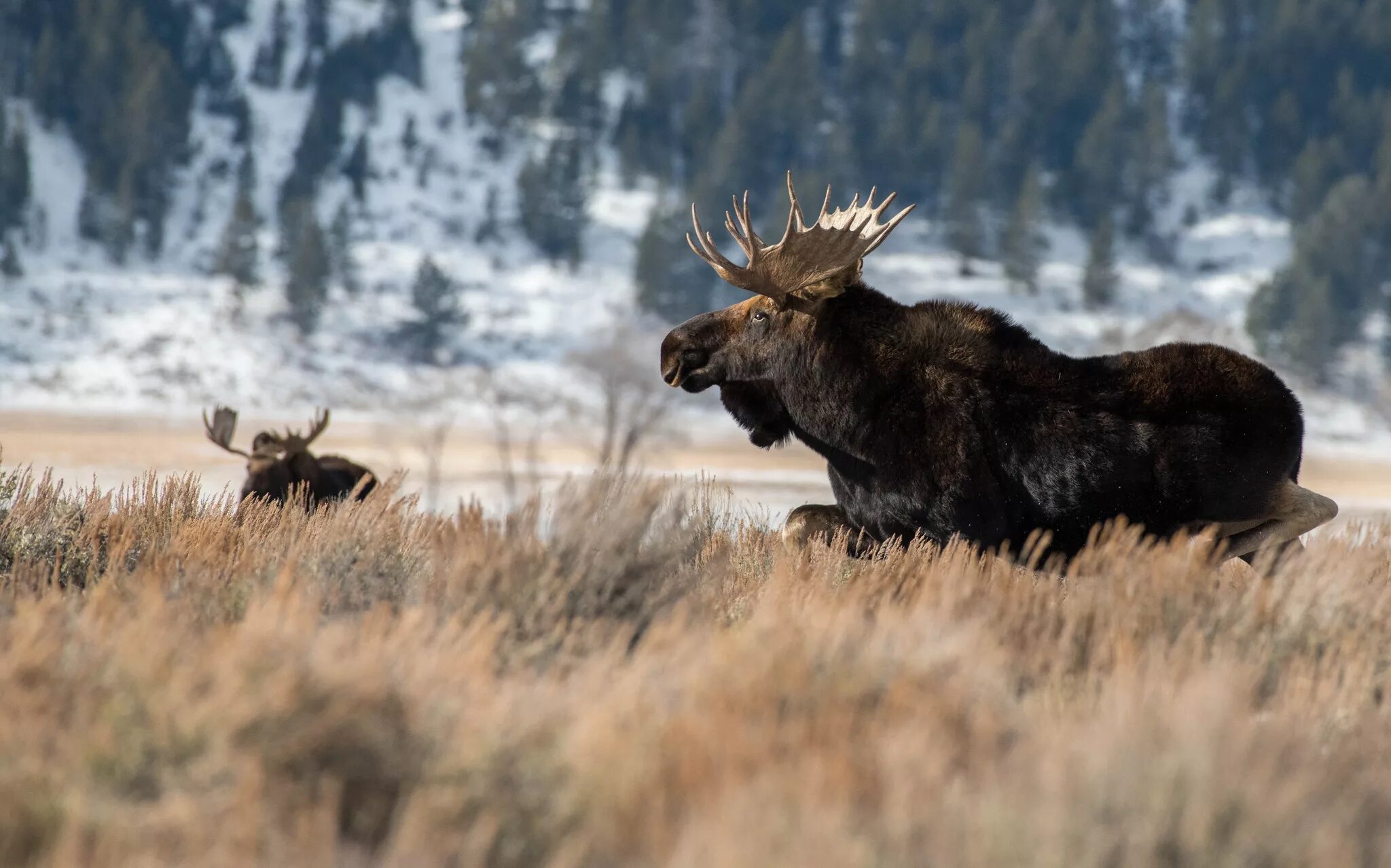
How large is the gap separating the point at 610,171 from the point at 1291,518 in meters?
73.0

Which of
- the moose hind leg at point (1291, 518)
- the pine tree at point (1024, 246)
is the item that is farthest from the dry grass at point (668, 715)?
the pine tree at point (1024, 246)

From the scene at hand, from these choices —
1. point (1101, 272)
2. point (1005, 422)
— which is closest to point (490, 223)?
point (1101, 272)

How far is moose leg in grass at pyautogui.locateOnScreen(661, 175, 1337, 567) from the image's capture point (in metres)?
5.79

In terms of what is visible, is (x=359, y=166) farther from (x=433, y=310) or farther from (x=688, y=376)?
(x=688, y=376)

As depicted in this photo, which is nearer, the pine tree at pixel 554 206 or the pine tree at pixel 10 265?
the pine tree at pixel 10 265

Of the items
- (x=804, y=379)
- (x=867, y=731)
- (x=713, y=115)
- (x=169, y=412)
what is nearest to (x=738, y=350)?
(x=804, y=379)

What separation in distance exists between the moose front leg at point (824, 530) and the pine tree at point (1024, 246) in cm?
5953

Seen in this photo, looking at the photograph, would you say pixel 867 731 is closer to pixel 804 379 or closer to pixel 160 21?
pixel 804 379

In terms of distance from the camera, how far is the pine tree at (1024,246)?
212 ft

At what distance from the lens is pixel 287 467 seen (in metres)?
11.1

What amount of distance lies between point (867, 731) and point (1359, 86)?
99.9m

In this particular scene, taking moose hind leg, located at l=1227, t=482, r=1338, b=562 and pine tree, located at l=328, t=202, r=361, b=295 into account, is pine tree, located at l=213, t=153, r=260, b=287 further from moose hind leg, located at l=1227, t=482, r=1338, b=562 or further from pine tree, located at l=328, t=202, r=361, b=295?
moose hind leg, located at l=1227, t=482, r=1338, b=562

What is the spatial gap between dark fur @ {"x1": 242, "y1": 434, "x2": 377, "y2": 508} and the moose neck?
15.8ft

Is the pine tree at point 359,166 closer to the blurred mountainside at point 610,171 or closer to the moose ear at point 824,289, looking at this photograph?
the blurred mountainside at point 610,171
